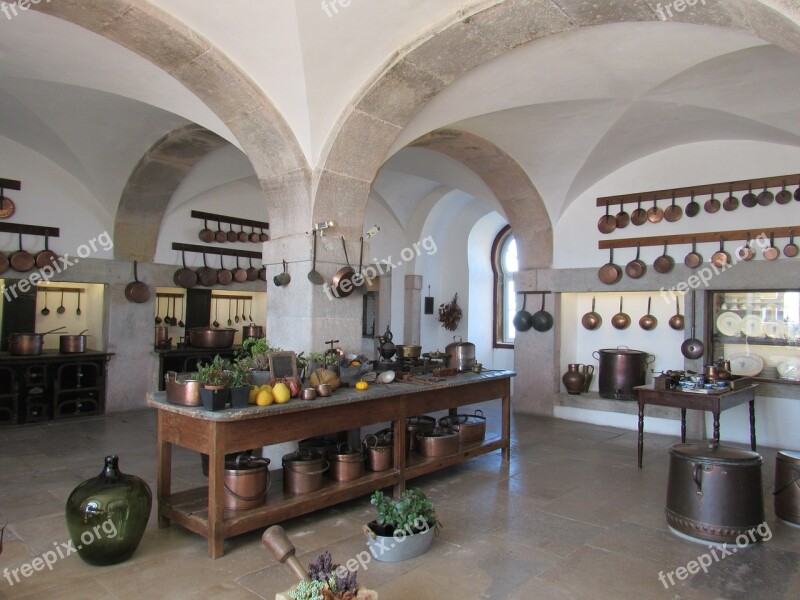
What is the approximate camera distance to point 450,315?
410 inches

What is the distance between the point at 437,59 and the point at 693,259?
4107mm

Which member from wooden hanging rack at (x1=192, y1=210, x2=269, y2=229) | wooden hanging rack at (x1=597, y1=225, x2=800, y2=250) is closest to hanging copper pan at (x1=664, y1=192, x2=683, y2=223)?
wooden hanging rack at (x1=597, y1=225, x2=800, y2=250)

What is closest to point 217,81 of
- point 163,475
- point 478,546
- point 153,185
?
point 163,475

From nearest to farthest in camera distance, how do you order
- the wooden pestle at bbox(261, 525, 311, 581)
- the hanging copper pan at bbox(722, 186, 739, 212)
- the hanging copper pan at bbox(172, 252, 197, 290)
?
the wooden pestle at bbox(261, 525, 311, 581), the hanging copper pan at bbox(722, 186, 739, 212), the hanging copper pan at bbox(172, 252, 197, 290)

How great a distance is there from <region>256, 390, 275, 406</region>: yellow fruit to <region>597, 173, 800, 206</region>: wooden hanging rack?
5495 millimetres

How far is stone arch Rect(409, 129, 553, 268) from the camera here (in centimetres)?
653

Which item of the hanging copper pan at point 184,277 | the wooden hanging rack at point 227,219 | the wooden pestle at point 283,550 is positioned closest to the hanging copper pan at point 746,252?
the wooden pestle at point 283,550

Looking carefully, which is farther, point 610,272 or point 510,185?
point 510,185

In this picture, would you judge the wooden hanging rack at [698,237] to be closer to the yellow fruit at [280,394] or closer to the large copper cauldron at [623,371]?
the large copper cauldron at [623,371]

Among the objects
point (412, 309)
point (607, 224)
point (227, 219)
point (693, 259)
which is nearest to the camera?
point (693, 259)

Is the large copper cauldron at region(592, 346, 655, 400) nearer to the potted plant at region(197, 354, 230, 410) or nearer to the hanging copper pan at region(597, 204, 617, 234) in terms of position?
the hanging copper pan at region(597, 204, 617, 234)

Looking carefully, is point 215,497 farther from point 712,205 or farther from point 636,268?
point 712,205

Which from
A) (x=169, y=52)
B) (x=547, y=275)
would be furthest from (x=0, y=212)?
(x=547, y=275)

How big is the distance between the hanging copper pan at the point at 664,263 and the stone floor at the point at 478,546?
2.54 meters
